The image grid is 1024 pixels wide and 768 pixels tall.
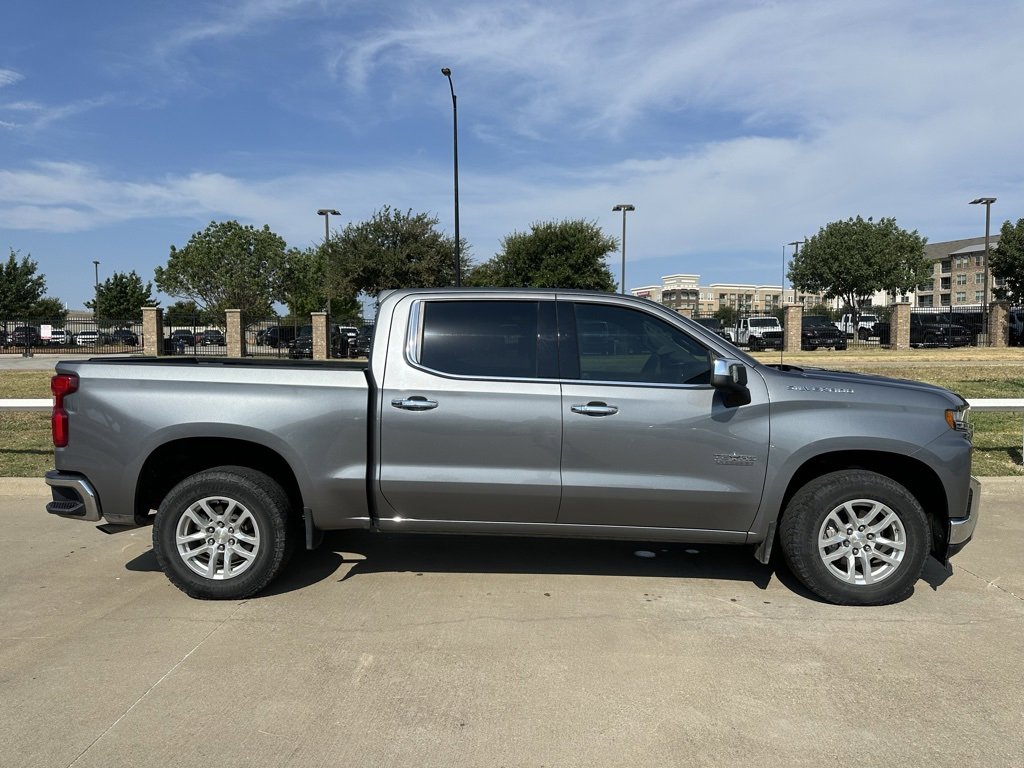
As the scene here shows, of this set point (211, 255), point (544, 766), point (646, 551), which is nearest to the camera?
point (544, 766)

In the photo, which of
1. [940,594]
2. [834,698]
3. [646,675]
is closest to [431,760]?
[646,675]

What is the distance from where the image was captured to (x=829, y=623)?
4.41m

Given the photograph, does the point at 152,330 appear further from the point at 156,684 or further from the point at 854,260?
the point at 854,260

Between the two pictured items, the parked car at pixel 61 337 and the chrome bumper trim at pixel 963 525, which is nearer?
the chrome bumper trim at pixel 963 525

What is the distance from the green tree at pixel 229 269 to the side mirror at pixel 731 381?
173 ft

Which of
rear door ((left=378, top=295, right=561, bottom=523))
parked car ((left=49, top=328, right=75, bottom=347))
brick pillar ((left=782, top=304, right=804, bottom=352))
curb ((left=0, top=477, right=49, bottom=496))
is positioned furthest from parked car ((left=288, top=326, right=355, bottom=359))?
rear door ((left=378, top=295, right=561, bottom=523))

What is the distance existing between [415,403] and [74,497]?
214 centimetres

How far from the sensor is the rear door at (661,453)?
14.7ft

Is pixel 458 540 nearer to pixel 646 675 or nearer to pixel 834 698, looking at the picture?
pixel 646 675

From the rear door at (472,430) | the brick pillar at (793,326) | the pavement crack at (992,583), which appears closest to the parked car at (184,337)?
the brick pillar at (793,326)

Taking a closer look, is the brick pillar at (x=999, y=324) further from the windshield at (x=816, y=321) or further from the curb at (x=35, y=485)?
the curb at (x=35, y=485)

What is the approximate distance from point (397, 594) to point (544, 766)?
204cm

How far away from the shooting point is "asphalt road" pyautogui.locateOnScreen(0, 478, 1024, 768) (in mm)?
3127

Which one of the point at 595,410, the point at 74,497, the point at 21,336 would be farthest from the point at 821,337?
the point at 21,336
